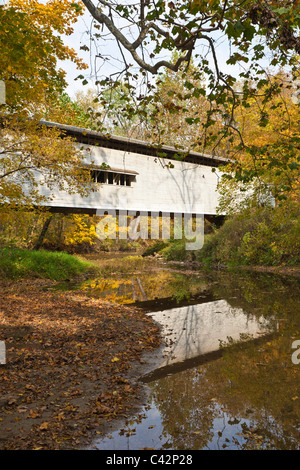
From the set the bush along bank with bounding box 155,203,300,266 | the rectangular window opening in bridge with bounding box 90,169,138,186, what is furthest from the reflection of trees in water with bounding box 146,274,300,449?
the rectangular window opening in bridge with bounding box 90,169,138,186

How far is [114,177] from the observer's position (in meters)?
18.2

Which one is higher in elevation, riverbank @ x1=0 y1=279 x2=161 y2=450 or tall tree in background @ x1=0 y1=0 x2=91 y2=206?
tall tree in background @ x1=0 y1=0 x2=91 y2=206

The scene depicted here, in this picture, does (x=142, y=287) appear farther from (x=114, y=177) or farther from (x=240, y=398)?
(x=240, y=398)

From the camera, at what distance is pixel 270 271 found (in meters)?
18.7

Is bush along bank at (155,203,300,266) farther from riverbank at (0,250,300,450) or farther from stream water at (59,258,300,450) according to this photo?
riverbank at (0,250,300,450)

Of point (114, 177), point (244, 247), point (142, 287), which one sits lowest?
point (142, 287)

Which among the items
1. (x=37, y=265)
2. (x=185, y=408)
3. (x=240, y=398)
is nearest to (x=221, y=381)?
(x=240, y=398)

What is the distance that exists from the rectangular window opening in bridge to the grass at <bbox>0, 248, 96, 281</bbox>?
4.37m

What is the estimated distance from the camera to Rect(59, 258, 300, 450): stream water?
341cm

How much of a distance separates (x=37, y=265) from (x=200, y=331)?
10030 mm

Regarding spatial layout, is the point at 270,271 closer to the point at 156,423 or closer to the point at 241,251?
the point at 241,251

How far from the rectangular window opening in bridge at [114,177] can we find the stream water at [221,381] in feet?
29.7

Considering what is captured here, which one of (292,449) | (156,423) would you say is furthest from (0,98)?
(292,449)
